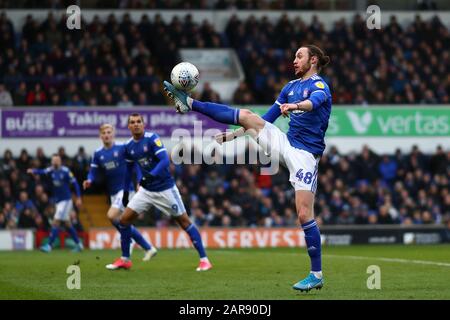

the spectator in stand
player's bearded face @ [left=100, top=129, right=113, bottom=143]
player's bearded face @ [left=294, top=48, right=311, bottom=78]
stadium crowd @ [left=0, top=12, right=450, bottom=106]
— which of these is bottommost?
player's bearded face @ [left=100, top=129, right=113, bottom=143]

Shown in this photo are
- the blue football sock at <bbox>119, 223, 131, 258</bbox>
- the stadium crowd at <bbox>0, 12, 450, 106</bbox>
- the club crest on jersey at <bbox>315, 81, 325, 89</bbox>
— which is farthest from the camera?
the stadium crowd at <bbox>0, 12, 450, 106</bbox>


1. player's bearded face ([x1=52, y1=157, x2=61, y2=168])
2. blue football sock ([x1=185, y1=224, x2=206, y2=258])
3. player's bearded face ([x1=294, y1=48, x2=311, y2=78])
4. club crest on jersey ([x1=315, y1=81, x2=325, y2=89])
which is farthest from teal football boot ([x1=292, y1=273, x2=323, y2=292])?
player's bearded face ([x1=52, y1=157, x2=61, y2=168])

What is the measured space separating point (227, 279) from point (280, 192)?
15314mm

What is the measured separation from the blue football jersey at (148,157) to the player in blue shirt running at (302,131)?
3963 mm

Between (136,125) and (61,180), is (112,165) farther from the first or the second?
(61,180)

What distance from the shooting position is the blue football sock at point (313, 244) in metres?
10.9

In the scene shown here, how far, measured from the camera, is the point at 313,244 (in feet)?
36.1

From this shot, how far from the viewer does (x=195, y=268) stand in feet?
50.3

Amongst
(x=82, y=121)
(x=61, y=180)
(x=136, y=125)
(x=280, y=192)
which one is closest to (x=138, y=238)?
(x=136, y=125)

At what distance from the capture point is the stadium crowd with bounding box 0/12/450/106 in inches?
1155

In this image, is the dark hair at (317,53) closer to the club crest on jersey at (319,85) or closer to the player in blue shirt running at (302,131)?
the player in blue shirt running at (302,131)

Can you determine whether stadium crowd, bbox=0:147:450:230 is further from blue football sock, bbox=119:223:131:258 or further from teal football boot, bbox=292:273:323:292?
teal football boot, bbox=292:273:323:292

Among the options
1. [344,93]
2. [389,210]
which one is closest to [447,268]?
[389,210]

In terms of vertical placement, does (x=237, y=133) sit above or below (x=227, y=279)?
above
